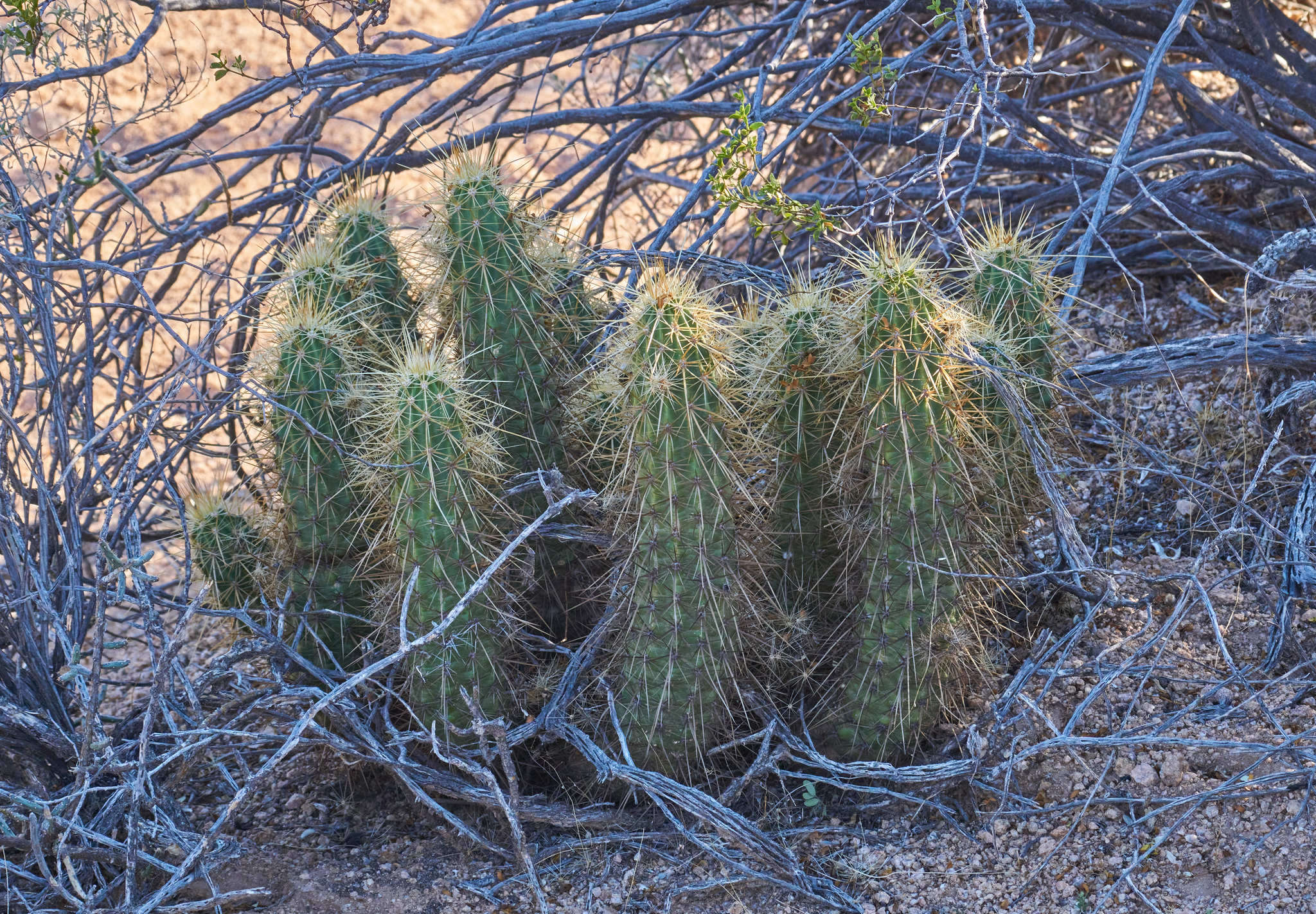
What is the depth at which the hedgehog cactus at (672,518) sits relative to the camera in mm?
2172

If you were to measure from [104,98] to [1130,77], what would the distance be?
3.47m

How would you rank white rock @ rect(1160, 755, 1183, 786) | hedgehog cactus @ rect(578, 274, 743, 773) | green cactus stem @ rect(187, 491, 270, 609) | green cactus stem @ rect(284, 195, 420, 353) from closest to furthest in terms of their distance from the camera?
hedgehog cactus @ rect(578, 274, 743, 773) → white rock @ rect(1160, 755, 1183, 786) → green cactus stem @ rect(284, 195, 420, 353) → green cactus stem @ rect(187, 491, 270, 609)

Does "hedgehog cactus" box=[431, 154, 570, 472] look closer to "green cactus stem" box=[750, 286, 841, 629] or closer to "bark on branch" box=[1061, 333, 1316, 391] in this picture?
"green cactus stem" box=[750, 286, 841, 629]

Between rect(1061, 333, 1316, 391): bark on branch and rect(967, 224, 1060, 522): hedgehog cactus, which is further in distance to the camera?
rect(1061, 333, 1316, 391): bark on branch

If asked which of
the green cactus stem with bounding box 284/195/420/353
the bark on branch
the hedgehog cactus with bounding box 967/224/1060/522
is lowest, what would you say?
the bark on branch

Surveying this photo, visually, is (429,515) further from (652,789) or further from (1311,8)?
(1311,8)

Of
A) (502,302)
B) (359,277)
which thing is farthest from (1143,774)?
(359,277)

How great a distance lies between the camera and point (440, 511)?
227 centimetres

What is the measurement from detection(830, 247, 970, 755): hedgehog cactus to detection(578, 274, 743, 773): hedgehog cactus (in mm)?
264

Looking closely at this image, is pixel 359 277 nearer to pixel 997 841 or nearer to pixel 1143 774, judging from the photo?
pixel 997 841

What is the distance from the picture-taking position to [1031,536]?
129 inches

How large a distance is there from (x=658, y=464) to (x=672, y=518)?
0.11 m

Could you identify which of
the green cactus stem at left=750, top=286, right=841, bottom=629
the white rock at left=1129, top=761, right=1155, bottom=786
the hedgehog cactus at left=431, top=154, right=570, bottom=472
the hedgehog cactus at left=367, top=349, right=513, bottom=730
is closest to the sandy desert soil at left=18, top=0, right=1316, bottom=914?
the white rock at left=1129, top=761, right=1155, bottom=786

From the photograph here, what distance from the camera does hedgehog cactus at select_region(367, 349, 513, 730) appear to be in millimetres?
2246
